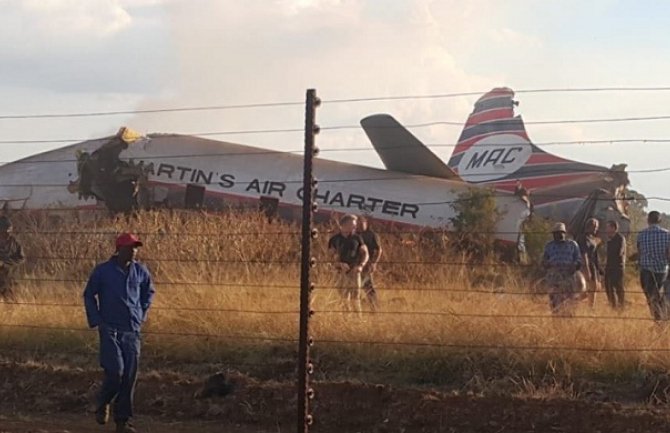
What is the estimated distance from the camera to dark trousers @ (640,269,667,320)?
10391 millimetres

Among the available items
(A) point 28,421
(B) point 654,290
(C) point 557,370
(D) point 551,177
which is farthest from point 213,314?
(D) point 551,177

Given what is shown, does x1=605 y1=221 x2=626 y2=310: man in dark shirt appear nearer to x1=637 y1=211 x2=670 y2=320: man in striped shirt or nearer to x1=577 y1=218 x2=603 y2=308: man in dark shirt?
x1=577 y1=218 x2=603 y2=308: man in dark shirt

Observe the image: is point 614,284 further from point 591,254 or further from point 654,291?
point 654,291

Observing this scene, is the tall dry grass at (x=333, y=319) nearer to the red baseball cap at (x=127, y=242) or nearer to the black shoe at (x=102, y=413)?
the black shoe at (x=102, y=413)

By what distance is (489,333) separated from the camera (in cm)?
975

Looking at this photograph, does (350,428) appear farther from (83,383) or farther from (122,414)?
(83,383)

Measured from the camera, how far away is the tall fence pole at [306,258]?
21.8ft

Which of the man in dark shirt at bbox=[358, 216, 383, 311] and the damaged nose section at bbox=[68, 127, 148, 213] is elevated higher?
the damaged nose section at bbox=[68, 127, 148, 213]

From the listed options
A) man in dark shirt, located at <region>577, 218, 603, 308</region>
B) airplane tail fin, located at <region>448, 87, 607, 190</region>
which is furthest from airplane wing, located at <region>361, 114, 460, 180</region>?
man in dark shirt, located at <region>577, 218, 603, 308</region>

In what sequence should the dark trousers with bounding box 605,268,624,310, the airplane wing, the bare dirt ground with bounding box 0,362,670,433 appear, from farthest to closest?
the airplane wing, the dark trousers with bounding box 605,268,624,310, the bare dirt ground with bounding box 0,362,670,433

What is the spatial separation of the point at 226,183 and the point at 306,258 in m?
17.0

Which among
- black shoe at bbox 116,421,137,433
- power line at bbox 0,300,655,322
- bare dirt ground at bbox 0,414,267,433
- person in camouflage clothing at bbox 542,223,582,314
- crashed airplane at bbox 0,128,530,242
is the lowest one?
bare dirt ground at bbox 0,414,267,433

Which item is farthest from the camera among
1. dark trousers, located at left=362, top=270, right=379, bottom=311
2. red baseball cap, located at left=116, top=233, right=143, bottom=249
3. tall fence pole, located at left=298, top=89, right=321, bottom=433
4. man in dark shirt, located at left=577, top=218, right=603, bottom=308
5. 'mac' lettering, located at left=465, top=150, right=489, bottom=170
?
'mac' lettering, located at left=465, top=150, right=489, bottom=170

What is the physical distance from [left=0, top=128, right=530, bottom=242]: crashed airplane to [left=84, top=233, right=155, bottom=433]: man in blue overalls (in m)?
14.2
